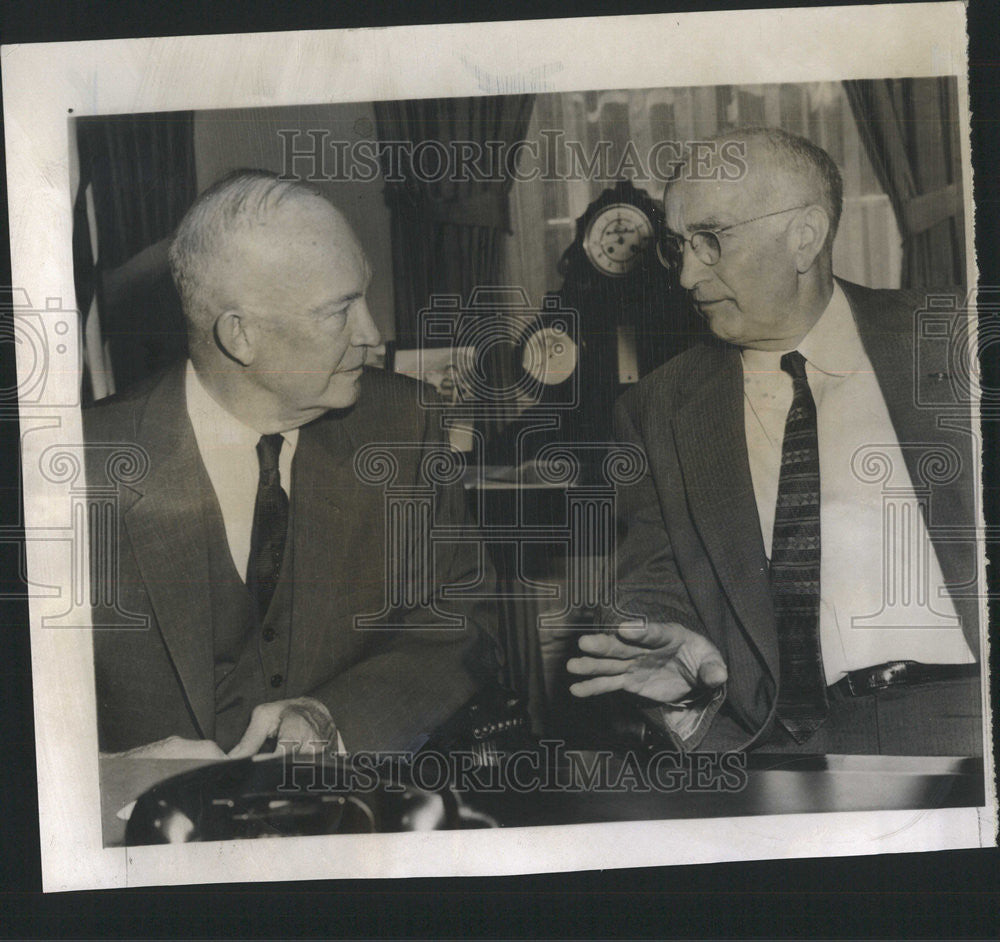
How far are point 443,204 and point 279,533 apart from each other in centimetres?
86

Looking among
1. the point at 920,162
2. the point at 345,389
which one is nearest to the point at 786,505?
the point at 920,162

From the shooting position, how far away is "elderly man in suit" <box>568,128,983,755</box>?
244 cm

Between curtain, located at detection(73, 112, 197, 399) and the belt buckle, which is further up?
curtain, located at detection(73, 112, 197, 399)

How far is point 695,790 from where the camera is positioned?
2469 millimetres

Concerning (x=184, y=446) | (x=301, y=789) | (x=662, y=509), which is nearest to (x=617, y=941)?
(x=301, y=789)

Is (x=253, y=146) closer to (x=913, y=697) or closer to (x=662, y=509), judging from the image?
(x=662, y=509)

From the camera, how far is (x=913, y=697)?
2.46 meters

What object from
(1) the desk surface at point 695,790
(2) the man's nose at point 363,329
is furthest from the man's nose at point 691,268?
(1) the desk surface at point 695,790

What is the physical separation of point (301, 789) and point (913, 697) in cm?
146

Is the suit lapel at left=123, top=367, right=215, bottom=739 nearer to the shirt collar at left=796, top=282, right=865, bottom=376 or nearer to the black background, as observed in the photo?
the black background

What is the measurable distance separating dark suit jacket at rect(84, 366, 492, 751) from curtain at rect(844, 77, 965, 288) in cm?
121

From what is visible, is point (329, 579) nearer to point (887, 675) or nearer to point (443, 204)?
Answer: point (443, 204)

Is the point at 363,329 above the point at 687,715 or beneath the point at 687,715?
above

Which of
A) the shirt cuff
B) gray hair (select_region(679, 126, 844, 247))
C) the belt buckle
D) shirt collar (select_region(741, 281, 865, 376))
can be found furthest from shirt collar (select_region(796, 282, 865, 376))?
the shirt cuff
